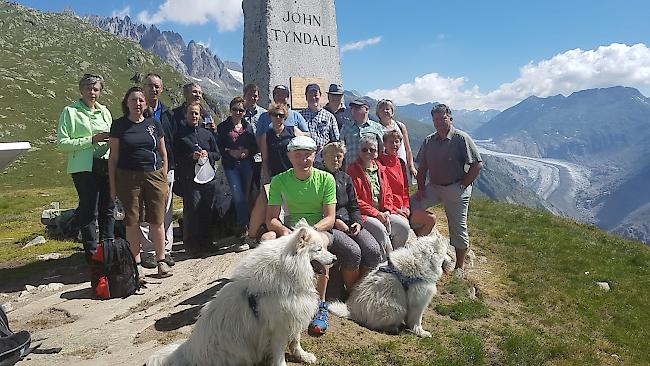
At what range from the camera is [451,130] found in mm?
8141

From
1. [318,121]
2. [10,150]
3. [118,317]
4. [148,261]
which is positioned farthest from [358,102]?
[10,150]

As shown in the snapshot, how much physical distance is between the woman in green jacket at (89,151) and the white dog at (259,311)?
11.9 ft

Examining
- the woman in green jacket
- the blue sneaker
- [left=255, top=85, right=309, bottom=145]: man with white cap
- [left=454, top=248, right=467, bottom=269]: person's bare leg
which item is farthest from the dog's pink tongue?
[left=454, top=248, right=467, bottom=269]: person's bare leg

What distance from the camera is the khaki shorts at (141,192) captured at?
684 cm

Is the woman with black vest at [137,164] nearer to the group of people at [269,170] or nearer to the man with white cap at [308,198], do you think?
the group of people at [269,170]

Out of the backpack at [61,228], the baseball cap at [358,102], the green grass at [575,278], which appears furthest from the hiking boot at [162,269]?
the green grass at [575,278]

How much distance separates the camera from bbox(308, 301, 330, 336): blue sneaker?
5.64m

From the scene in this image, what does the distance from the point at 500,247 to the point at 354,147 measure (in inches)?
236

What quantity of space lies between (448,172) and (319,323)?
3798 millimetres

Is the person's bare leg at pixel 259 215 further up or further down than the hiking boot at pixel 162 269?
further up

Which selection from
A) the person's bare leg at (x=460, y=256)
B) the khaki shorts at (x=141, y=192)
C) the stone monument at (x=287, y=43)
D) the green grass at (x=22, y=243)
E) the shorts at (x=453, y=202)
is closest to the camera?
the khaki shorts at (x=141, y=192)

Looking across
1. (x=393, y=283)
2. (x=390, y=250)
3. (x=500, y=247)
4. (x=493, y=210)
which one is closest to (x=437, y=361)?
(x=393, y=283)

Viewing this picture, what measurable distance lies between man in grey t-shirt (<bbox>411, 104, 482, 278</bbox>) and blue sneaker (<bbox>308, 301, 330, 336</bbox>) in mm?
2881

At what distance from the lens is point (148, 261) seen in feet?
26.6
